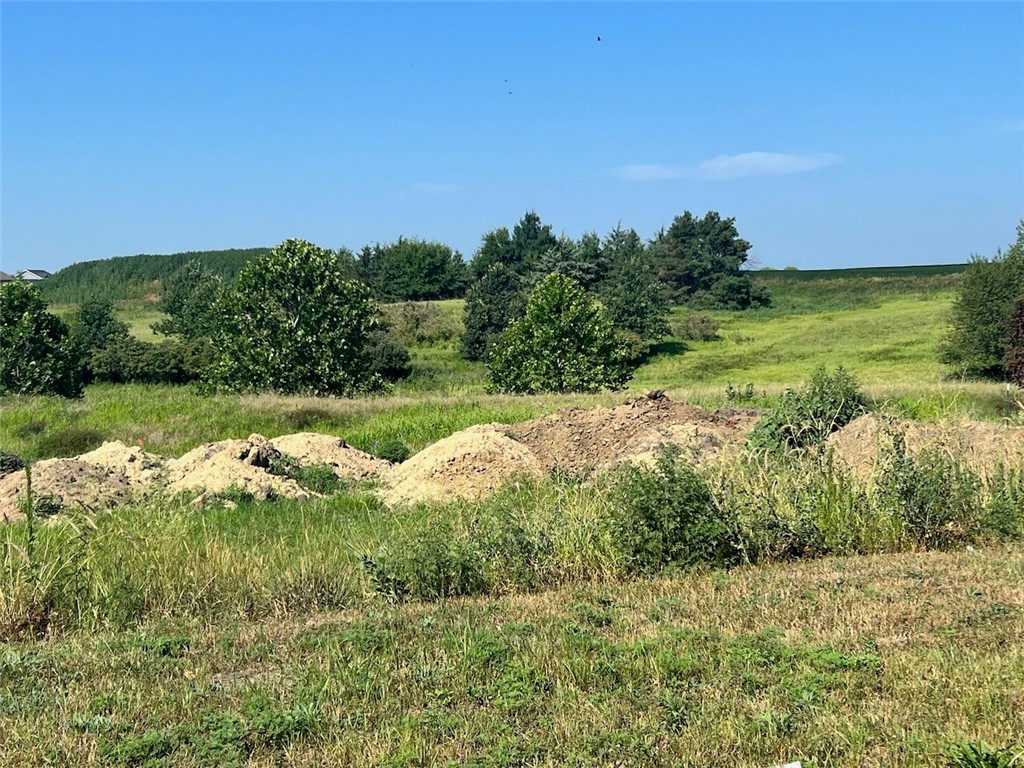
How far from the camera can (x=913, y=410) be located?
2131cm

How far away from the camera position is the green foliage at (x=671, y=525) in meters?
7.83

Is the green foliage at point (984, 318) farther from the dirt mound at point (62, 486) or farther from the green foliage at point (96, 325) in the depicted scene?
the green foliage at point (96, 325)

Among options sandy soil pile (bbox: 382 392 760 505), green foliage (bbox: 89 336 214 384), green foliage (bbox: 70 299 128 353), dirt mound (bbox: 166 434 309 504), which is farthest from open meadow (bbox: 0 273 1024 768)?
green foliage (bbox: 70 299 128 353)

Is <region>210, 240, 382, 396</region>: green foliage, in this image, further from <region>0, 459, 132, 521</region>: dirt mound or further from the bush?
the bush

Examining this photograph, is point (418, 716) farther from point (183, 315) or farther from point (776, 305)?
point (776, 305)

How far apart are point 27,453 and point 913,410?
73.0 feet

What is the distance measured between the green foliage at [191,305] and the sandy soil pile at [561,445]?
145ft

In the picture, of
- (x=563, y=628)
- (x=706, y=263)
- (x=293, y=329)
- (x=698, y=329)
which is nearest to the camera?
(x=563, y=628)

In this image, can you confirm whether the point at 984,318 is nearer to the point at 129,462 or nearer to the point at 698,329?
the point at 698,329

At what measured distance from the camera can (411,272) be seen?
3312 inches

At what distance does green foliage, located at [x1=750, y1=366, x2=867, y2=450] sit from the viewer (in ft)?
46.1

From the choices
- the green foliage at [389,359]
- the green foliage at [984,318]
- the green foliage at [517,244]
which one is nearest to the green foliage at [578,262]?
the green foliage at [517,244]

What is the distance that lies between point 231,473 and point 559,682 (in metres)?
11.8

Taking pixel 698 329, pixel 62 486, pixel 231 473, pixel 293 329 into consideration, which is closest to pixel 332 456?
pixel 231 473
